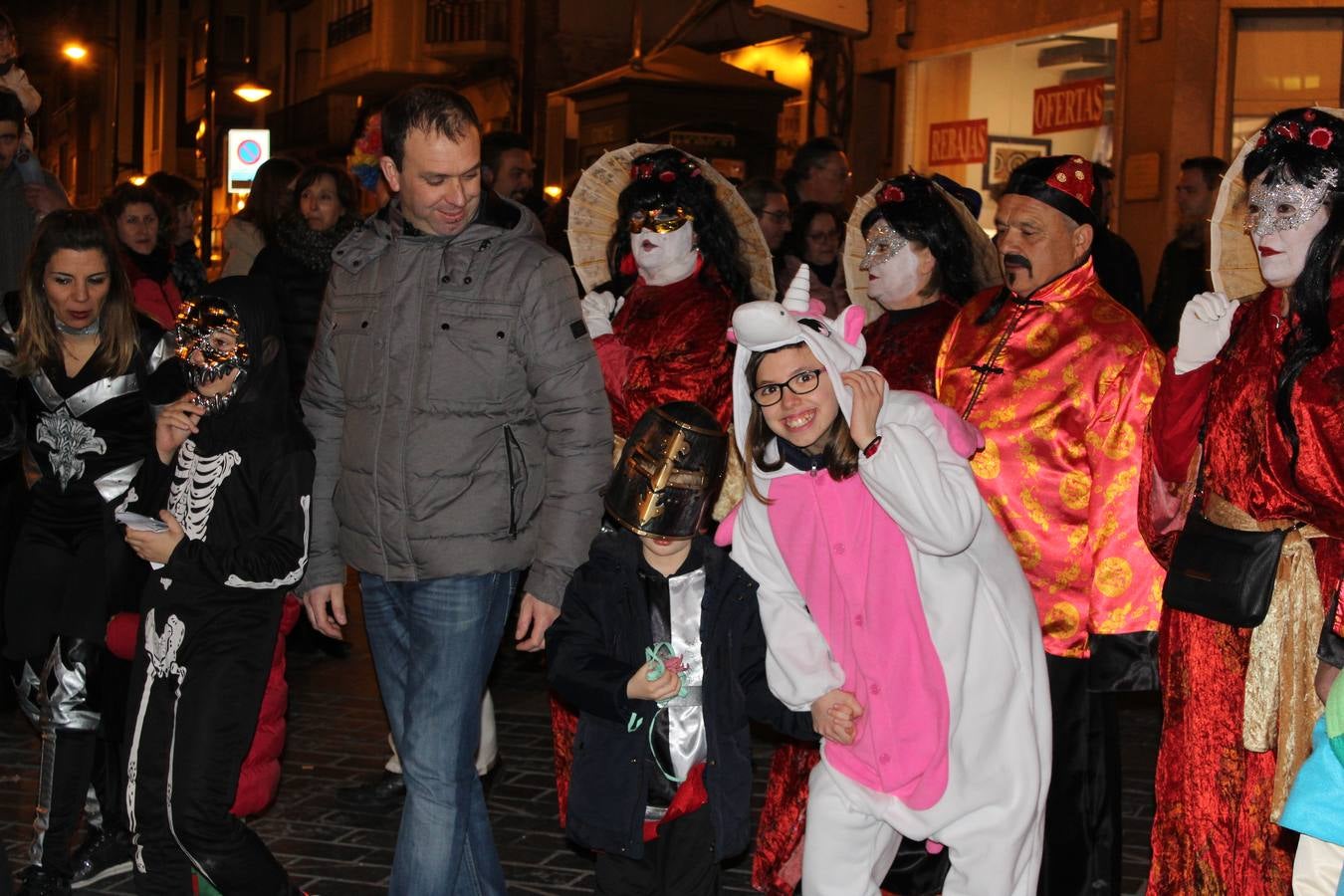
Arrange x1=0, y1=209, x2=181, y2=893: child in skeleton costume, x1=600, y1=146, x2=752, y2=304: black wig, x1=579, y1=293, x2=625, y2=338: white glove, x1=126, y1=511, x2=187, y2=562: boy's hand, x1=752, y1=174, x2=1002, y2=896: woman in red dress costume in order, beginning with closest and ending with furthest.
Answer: x1=126, y1=511, x2=187, y2=562: boy's hand < x1=0, y1=209, x2=181, y2=893: child in skeleton costume < x1=752, y1=174, x2=1002, y2=896: woman in red dress costume < x1=600, y1=146, x2=752, y2=304: black wig < x1=579, y1=293, x2=625, y2=338: white glove

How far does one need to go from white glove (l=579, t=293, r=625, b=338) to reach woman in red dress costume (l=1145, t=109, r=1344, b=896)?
2190 millimetres

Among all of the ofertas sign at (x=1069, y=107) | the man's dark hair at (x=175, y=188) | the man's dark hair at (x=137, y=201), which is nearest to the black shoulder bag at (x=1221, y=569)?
the man's dark hair at (x=137, y=201)

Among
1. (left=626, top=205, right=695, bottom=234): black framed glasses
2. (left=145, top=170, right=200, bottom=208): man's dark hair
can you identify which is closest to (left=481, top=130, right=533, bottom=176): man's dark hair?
(left=145, top=170, right=200, bottom=208): man's dark hair

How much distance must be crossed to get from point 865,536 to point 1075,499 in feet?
3.30

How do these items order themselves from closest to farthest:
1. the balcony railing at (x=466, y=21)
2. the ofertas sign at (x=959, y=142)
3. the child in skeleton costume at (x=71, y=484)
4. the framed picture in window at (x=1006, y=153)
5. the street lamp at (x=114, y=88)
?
the child in skeleton costume at (x=71, y=484), the framed picture in window at (x=1006, y=153), the ofertas sign at (x=959, y=142), the balcony railing at (x=466, y=21), the street lamp at (x=114, y=88)

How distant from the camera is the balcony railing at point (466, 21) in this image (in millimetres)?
24016

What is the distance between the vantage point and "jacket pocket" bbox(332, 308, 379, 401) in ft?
14.1

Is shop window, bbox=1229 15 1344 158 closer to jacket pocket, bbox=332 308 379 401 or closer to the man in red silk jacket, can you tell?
the man in red silk jacket

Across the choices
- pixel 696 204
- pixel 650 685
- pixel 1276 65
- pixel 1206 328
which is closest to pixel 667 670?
pixel 650 685

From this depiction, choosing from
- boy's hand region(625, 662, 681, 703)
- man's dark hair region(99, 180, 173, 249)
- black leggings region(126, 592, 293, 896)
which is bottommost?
black leggings region(126, 592, 293, 896)

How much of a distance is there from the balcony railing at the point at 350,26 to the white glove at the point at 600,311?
922 inches

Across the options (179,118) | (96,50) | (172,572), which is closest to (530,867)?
(172,572)

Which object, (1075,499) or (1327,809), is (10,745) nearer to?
(1075,499)

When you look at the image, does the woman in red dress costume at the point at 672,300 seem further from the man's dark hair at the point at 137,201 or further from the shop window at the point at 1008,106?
the shop window at the point at 1008,106
